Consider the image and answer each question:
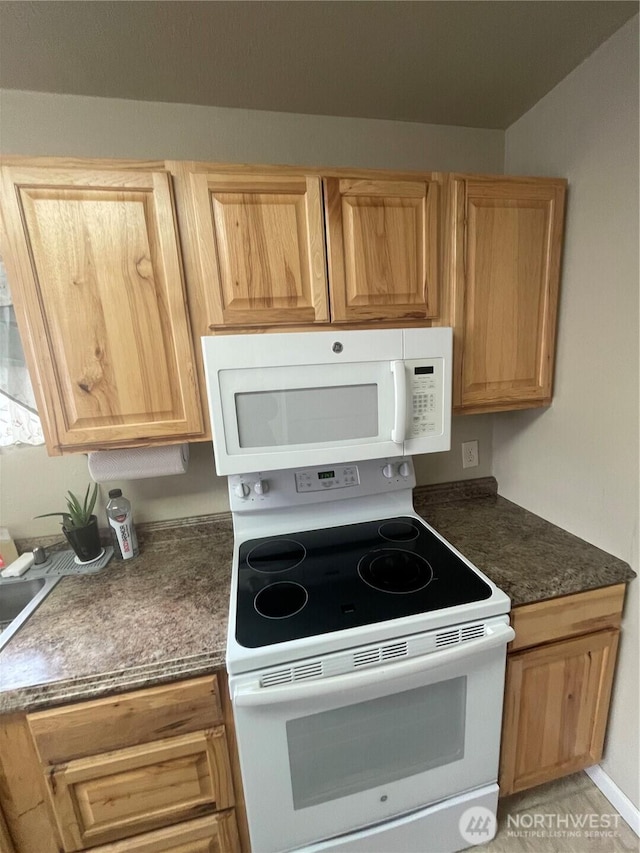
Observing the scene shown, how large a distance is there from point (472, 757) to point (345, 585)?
61 cm

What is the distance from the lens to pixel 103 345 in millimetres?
1046

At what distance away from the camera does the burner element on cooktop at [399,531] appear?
1.34 m

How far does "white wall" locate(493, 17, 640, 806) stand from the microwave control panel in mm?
516

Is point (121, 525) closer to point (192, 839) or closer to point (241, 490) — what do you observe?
point (241, 490)

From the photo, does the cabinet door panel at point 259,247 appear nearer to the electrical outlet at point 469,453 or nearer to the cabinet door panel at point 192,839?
the electrical outlet at point 469,453

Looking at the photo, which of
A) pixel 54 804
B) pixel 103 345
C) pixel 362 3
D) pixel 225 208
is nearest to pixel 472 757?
pixel 54 804

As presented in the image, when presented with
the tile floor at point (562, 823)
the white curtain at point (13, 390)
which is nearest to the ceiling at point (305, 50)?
the white curtain at point (13, 390)

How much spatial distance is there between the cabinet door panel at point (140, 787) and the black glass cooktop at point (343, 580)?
321mm

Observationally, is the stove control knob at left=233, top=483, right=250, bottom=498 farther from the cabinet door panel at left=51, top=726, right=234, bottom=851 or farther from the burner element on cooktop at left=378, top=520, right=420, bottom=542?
the cabinet door panel at left=51, top=726, right=234, bottom=851

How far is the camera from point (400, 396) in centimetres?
110

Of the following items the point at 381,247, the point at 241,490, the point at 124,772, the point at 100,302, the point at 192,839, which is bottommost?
the point at 192,839

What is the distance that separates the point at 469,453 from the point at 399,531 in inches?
22.8

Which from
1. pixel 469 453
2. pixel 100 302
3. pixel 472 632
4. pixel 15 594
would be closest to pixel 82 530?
pixel 15 594

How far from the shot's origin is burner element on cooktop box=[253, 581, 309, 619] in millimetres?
991
